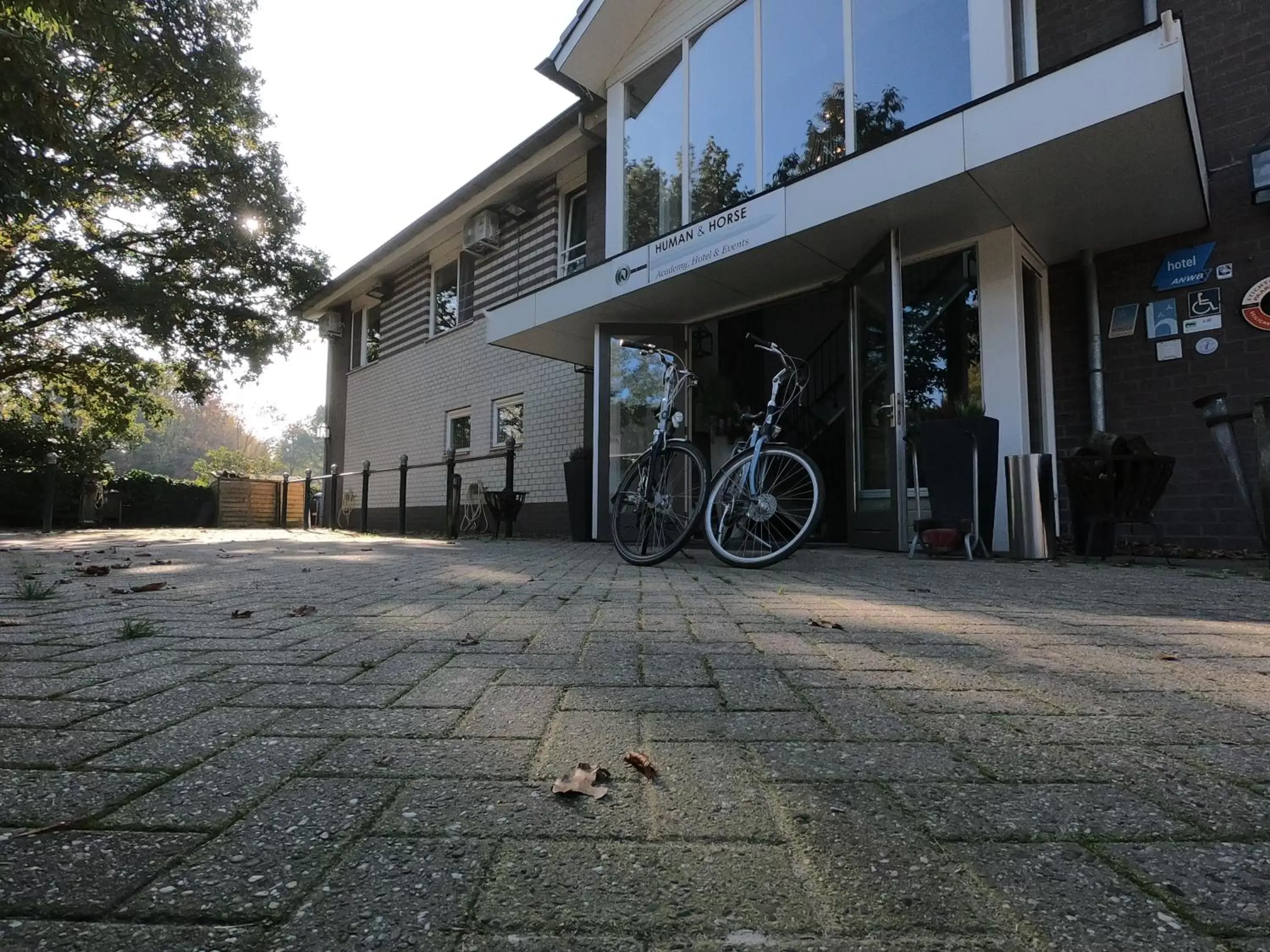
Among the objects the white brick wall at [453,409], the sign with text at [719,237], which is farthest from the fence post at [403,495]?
the sign with text at [719,237]

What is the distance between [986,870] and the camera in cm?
87

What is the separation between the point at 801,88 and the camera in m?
6.81

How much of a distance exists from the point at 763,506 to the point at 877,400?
7.67ft

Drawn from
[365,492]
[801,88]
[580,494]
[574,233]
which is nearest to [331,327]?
[365,492]

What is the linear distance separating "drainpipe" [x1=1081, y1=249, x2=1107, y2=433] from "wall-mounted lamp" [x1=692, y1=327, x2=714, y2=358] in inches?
161

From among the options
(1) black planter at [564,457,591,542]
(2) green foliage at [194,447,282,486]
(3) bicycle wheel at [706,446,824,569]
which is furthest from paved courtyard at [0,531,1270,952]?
(2) green foliage at [194,447,282,486]

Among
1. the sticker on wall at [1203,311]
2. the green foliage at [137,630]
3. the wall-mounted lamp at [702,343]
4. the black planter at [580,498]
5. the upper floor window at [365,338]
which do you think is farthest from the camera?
the upper floor window at [365,338]

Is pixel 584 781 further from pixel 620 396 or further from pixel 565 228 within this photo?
pixel 565 228

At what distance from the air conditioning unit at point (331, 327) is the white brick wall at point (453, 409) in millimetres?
1377

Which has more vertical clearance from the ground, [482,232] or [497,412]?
[482,232]

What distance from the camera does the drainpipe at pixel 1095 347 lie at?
20.1 feet

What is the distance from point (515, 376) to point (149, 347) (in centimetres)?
983

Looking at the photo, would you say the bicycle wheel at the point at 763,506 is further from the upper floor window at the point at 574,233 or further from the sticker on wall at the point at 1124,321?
the upper floor window at the point at 574,233

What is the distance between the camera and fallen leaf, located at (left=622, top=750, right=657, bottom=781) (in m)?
1.18
